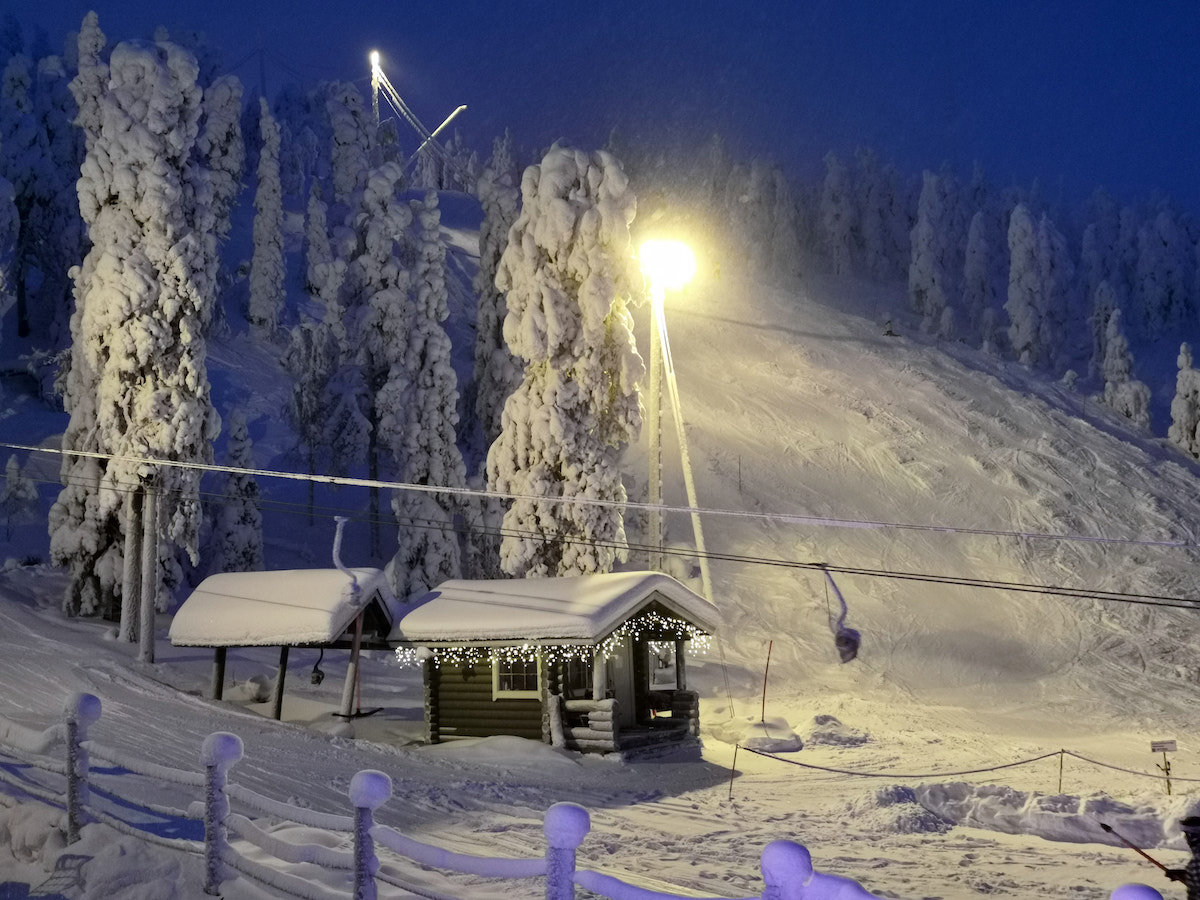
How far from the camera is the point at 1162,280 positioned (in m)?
127

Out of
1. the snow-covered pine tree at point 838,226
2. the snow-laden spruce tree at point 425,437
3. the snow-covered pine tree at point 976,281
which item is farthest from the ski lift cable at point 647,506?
the snow-covered pine tree at point 838,226

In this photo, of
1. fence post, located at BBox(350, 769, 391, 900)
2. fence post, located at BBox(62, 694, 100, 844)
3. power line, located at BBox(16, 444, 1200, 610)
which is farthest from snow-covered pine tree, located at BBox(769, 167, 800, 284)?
fence post, located at BBox(350, 769, 391, 900)

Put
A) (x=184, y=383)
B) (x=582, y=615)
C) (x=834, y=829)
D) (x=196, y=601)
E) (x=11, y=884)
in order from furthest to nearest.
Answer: (x=184, y=383) → (x=196, y=601) → (x=582, y=615) → (x=834, y=829) → (x=11, y=884)

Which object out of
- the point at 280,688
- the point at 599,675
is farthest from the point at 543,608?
the point at 280,688

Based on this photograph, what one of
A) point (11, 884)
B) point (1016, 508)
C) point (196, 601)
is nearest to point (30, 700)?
point (196, 601)

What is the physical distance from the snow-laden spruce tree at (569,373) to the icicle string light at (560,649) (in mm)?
4184

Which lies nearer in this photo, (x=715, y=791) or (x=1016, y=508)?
(x=715, y=791)

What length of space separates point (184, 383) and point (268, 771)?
16461mm

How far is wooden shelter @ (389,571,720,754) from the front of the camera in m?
25.0

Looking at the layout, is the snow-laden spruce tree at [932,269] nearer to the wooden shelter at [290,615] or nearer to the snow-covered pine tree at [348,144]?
the snow-covered pine tree at [348,144]

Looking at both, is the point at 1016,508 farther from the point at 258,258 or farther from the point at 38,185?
the point at 38,185

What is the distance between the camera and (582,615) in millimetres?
24328

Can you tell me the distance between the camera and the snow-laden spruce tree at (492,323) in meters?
51.9

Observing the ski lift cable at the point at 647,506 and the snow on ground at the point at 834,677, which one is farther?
the snow on ground at the point at 834,677
